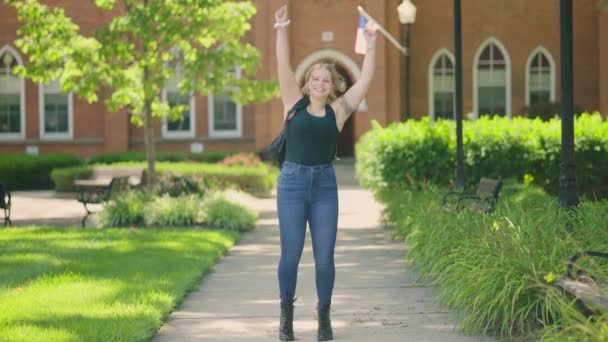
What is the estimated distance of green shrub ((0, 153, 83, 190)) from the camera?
29.3 m

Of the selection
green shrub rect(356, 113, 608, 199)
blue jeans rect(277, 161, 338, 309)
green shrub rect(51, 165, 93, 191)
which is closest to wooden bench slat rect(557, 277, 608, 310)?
blue jeans rect(277, 161, 338, 309)

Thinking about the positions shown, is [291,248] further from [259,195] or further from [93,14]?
[93,14]

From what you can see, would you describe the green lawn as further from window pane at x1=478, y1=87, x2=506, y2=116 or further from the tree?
window pane at x1=478, y1=87, x2=506, y2=116

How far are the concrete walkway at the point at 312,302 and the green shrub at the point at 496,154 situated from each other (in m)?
2.70

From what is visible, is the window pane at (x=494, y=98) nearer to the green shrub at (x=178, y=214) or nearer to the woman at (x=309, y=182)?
the green shrub at (x=178, y=214)

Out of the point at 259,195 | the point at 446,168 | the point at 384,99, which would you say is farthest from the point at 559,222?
the point at 384,99

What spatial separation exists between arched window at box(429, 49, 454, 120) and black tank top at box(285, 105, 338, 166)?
29.4 meters

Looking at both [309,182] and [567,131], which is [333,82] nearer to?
[309,182]

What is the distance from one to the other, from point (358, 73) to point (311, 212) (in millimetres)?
27020

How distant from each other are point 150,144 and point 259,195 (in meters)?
6.71

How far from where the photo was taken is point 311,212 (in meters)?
7.56

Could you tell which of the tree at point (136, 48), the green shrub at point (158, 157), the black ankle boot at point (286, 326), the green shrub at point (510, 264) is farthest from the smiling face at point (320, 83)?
the green shrub at point (158, 157)

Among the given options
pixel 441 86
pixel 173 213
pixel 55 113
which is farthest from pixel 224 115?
pixel 173 213

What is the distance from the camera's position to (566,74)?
9750 mm
